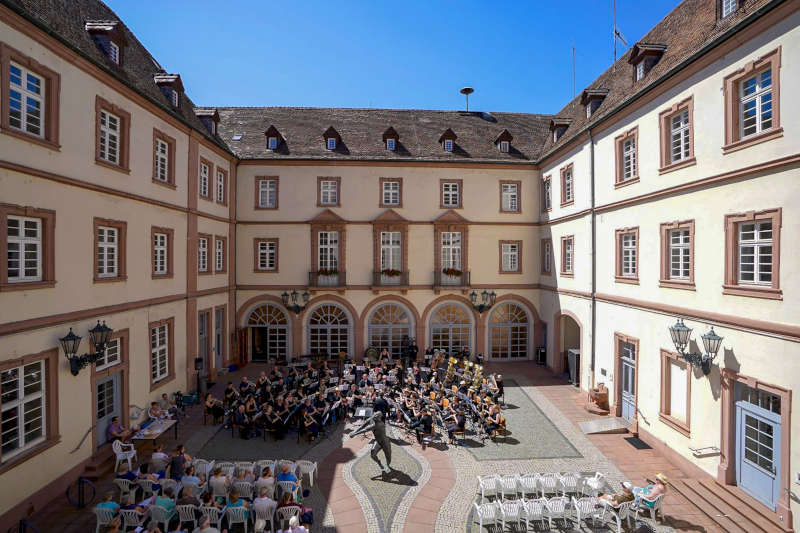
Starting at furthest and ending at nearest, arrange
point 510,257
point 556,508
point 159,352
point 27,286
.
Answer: point 510,257
point 159,352
point 27,286
point 556,508

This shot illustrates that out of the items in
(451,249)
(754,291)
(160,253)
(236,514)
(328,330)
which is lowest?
(236,514)

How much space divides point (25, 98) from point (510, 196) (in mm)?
21272

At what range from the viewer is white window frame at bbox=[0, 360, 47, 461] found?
956cm

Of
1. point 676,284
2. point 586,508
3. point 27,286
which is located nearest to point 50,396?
point 27,286

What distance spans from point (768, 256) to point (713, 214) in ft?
6.36

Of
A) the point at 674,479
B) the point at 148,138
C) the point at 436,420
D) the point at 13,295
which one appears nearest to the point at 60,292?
the point at 13,295

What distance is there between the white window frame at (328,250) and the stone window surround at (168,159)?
8.57 meters

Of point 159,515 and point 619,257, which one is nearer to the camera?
point 159,515

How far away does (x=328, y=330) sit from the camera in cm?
2469

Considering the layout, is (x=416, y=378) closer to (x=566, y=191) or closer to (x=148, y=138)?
(x=566, y=191)

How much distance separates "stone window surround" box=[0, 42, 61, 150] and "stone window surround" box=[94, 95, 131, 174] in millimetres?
1557

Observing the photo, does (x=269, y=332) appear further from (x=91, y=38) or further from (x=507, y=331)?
(x=91, y=38)

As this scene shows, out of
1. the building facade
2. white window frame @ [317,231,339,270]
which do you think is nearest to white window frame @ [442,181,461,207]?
the building facade

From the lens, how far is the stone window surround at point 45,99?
9.36 meters
